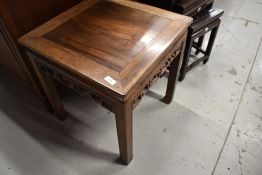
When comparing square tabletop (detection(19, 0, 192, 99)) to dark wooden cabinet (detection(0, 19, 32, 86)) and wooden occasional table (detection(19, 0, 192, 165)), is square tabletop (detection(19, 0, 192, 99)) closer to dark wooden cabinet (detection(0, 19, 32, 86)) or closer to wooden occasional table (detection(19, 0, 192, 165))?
wooden occasional table (detection(19, 0, 192, 165))

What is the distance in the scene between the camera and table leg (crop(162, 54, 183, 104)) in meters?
1.19

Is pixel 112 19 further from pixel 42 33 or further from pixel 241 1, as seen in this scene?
pixel 241 1

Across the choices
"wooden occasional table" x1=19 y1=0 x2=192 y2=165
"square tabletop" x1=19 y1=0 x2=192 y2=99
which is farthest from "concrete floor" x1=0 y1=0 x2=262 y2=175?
"square tabletop" x1=19 y1=0 x2=192 y2=99

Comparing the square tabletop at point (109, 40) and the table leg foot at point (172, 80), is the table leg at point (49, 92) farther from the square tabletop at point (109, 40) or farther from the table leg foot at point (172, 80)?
the table leg foot at point (172, 80)

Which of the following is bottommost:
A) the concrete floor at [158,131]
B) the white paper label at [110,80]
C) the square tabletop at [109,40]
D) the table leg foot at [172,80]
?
the concrete floor at [158,131]

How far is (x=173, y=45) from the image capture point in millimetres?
960

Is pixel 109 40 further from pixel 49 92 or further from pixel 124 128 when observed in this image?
pixel 49 92

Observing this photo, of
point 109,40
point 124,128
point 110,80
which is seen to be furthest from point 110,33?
point 124,128

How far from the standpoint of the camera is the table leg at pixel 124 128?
0.81m

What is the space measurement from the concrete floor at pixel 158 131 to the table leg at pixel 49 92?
0.24 feet

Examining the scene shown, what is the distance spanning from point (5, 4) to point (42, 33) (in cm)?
17

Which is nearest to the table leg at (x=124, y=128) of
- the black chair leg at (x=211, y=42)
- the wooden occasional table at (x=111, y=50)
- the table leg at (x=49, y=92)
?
the wooden occasional table at (x=111, y=50)

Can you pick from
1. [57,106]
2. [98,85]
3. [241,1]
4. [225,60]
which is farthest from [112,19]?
[241,1]

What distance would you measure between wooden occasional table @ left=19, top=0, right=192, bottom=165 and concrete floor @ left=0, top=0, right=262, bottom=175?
0.19 m
